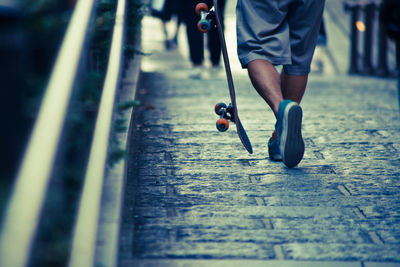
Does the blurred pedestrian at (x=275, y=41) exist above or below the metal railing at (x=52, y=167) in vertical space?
below

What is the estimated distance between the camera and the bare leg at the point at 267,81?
9.86 ft

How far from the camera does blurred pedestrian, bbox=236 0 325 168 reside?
3.03m

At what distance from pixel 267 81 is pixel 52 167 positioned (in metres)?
1.99

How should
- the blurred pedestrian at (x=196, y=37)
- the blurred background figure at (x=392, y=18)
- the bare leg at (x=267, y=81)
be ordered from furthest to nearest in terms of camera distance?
the blurred pedestrian at (x=196, y=37), the bare leg at (x=267, y=81), the blurred background figure at (x=392, y=18)

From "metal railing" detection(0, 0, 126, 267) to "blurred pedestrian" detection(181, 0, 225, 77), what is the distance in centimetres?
466

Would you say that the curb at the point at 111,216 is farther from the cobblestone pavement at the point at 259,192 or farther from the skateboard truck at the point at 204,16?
the skateboard truck at the point at 204,16

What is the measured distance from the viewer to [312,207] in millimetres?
2633

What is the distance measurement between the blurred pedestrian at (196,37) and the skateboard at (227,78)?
3.22m

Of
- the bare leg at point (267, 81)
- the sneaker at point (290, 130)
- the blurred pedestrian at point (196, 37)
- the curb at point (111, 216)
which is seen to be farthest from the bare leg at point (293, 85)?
the blurred pedestrian at point (196, 37)

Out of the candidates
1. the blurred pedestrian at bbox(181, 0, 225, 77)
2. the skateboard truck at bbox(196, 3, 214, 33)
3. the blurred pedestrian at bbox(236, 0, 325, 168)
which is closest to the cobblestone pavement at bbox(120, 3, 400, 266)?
the blurred pedestrian at bbox(236, 0, 325, 168)

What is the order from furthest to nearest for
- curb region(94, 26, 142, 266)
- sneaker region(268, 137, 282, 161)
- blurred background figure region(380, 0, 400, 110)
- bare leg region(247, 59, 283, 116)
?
sneaker region(268, 137, 282, 161)
bare leg region(247, 59, 283, 116)
blurred background figure region(380, 0, 400, 110)
curb region(94, 26, 142, 266)

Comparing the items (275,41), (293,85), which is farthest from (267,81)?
(293,85)

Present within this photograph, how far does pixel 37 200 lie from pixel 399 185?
89.5 inches

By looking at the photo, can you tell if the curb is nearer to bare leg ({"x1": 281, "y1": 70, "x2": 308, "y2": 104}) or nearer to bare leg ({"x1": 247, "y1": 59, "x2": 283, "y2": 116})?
bare leg ({"x1": 247, "y1": 59, "x2": 283, "y2": 116})
